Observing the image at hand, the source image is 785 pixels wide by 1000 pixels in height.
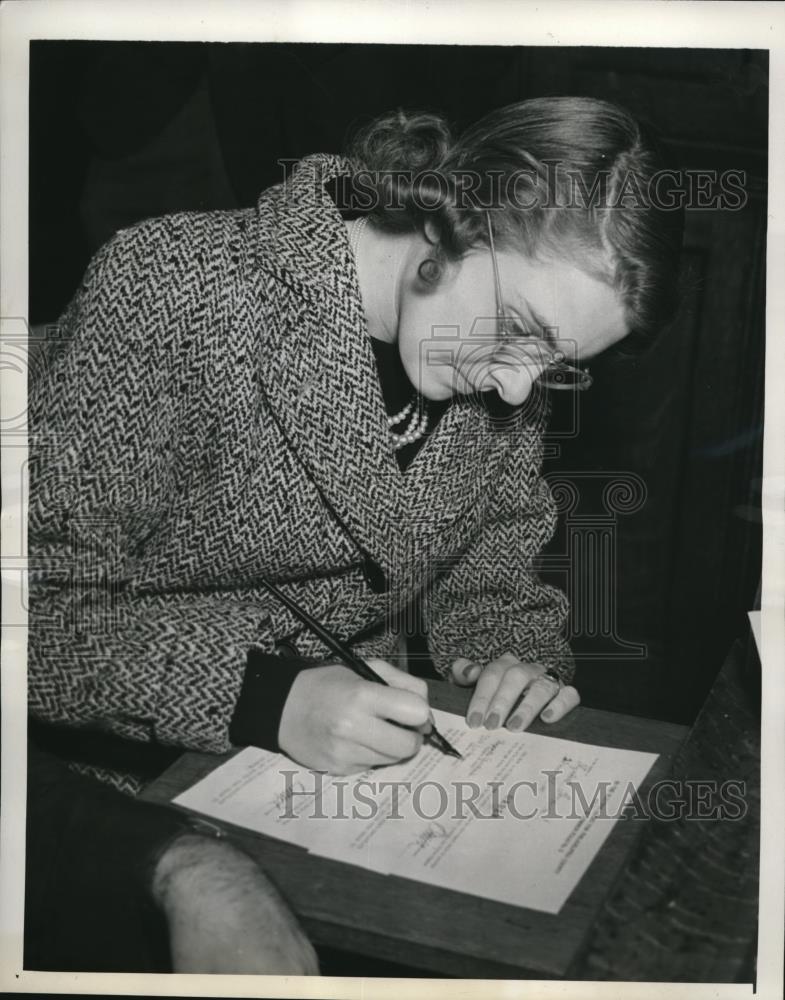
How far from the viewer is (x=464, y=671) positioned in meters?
1.11

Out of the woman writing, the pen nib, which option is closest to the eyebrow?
the woman writing

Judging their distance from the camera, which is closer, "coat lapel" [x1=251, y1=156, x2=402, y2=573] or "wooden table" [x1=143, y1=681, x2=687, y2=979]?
"wooden table" [x1=143, y1=681, x2=687, y2=979]

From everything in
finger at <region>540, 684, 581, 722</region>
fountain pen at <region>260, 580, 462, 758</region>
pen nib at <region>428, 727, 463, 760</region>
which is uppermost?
fountain pen at <region>260, 580, 462, 758</region>

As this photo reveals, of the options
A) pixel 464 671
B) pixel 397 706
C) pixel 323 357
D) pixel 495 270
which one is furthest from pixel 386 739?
pixel 495 270

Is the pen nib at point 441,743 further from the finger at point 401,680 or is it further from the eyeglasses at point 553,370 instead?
the eyeglasses at point 553,370

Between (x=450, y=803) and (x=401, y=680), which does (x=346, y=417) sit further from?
(x=450, y=803)

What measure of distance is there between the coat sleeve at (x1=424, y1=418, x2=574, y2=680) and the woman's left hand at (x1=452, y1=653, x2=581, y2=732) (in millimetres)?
18

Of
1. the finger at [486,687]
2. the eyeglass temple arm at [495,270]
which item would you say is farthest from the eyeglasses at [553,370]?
the finger at [486,687]

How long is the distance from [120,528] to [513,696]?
0.50 m

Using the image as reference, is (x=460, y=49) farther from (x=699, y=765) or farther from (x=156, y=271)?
Answer: (x=699, y=765)

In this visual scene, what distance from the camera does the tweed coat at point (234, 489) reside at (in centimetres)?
104

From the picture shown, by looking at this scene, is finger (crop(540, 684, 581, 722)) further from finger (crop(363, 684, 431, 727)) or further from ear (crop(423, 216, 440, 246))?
ear (crop(423, 216, 440, 246))

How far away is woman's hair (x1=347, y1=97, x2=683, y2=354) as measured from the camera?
1.06m

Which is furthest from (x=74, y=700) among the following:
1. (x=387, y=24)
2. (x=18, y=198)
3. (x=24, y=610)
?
(x=387, y=24)
